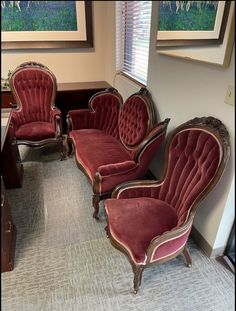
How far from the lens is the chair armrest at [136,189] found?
1.56m

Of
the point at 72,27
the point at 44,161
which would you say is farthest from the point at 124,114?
the point at 44,161

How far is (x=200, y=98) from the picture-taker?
1.43 m

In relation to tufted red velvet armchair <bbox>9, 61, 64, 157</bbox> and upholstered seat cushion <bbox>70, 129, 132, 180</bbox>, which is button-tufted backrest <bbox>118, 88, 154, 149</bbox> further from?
tufted red velvet armchair <bbox>9, 61, 64, 157</bbox>

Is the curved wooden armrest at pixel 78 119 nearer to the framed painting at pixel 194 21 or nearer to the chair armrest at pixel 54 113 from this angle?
the chair armrest at pixel 54 113

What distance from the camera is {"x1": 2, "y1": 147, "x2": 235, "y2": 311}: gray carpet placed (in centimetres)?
130

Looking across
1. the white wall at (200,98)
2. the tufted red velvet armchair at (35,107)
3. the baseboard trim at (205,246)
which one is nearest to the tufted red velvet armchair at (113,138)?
the white wall at (200,98)

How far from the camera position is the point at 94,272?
1.46 metres

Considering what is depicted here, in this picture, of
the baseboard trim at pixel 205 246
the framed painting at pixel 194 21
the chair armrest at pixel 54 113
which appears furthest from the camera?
the chair armrest at pixel 54 113

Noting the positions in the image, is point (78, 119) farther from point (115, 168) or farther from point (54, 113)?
point (115, 168)

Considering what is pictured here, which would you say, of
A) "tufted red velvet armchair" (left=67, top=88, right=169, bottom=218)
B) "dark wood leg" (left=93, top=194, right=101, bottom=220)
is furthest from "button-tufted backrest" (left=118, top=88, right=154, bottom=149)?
"dark wood leg" (left=93, top=194, right=101, bottom=220)

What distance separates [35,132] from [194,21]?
1839mm

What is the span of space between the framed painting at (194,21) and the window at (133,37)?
188mm

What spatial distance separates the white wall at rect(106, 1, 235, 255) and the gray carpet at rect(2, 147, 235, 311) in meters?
0.29

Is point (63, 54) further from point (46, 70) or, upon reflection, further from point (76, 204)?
point (76, 204)
